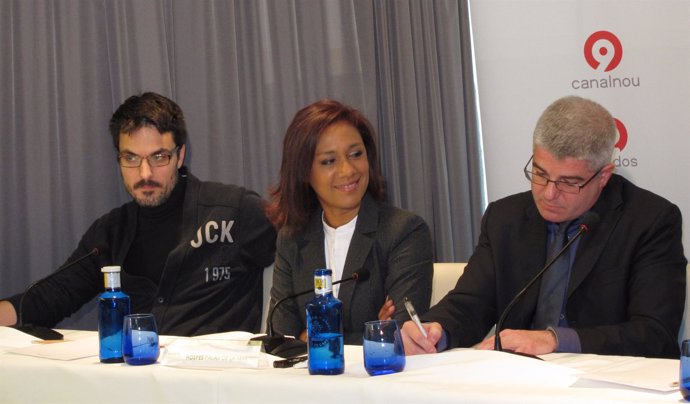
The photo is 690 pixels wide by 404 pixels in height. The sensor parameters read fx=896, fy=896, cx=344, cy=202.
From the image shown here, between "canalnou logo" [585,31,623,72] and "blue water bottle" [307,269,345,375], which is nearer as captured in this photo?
"blue water bottle" [307,269,345,375]

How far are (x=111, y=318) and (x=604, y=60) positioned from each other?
8.82 feet

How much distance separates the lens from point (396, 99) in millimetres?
4426

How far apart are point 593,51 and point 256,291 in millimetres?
1933

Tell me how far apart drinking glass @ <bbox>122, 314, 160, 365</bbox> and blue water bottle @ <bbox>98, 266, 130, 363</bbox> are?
0.08 m

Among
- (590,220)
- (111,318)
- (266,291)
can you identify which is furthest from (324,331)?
(266,291)

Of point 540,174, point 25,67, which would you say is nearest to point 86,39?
point 25,67

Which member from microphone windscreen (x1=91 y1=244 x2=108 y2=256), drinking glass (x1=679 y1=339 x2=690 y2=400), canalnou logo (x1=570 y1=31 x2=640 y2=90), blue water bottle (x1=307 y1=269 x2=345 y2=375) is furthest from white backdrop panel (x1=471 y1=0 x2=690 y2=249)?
drinking glass (x1=679 y1=339 x2=690 y2=400)

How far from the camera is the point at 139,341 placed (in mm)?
2322

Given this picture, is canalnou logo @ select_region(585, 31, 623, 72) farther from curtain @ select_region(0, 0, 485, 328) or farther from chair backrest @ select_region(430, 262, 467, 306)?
chair backrest @ select_region(430, 262, 467, 306)

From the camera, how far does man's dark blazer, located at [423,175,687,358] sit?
2457mm

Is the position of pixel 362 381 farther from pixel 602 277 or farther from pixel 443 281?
pixel 443 281

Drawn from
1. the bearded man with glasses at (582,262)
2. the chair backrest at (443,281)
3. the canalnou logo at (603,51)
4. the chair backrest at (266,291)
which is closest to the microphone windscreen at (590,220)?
the bearded man with glasses at (582,262)

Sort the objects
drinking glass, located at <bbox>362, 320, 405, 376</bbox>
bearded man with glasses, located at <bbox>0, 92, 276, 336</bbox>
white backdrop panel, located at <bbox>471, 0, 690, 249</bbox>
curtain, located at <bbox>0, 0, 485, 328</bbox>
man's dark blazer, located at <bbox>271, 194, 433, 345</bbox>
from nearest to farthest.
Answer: drinking glass, located at <bbox>362, 320, 405, 376</bbox>, man's dark blazer, located at <bbox>271, 194, 433, 345</bbox>, bearded man with glasses, located at <bbox>0, 92, 276, 336</bbox>, white backdrop panel, located at <bbox>471, 0, 690, 249</bbox>, curtain, located at <bbox>0, 0, 485, 328</bbox>

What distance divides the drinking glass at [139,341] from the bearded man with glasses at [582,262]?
0.67m
